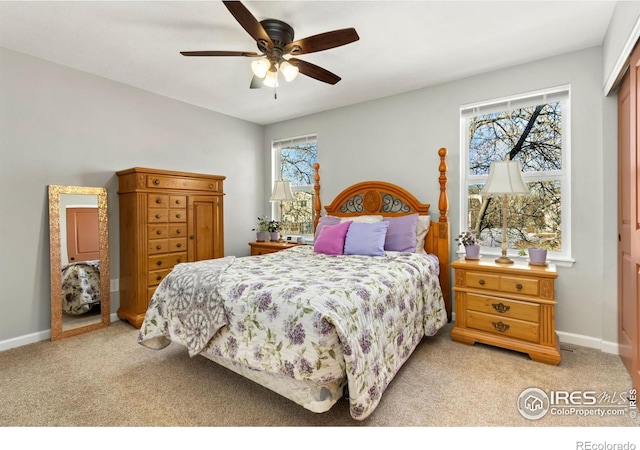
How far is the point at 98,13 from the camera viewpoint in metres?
2.18

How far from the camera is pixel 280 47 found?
2189 millimetres

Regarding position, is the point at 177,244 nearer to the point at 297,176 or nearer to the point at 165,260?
the point at 165,260

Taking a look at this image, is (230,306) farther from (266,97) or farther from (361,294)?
(266,97)

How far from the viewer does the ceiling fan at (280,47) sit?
A: 1907 millimetres

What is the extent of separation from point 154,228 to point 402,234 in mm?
2605

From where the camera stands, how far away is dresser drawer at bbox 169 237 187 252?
3422 millimetres

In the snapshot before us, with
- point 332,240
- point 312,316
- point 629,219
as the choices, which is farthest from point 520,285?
point 312,316

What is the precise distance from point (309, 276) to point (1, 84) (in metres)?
3.13

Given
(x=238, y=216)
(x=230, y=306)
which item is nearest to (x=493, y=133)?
(x=230, y=306)

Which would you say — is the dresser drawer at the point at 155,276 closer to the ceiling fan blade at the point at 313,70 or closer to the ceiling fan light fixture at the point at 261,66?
the ceiling fan light fixture at the point at 261,66

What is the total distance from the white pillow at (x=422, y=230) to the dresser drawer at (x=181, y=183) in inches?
97.5

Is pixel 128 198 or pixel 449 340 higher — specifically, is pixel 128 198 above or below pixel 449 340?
above

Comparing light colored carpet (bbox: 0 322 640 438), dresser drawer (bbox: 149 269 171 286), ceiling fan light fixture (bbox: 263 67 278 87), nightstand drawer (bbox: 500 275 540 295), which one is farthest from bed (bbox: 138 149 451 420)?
ceiling fan light fixture (bbox: 263 67 278 87)
